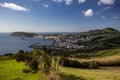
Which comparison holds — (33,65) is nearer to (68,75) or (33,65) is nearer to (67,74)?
(67,74)

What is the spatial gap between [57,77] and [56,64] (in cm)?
104

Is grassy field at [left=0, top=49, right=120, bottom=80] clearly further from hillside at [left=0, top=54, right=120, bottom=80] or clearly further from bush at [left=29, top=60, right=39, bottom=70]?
bush at [left=29, top=60, right=39, bottom=70]

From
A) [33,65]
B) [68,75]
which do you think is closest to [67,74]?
[68,75]

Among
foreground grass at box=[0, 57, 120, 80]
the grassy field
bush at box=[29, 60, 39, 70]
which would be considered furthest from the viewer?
bush at box=[29, 60, 39, 70]

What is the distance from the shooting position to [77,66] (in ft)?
213

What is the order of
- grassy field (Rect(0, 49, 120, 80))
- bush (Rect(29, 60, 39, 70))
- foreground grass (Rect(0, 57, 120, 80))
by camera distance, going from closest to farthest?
1. foreground grass (Rect(0, 57, 120, 80))
2. grassy field (Rect(0, 49, 120, 80))
3. bush (Rect(29, 60, 39, 70))

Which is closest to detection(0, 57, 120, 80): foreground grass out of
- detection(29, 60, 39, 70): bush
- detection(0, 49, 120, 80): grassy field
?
detection(0, 49, 120, 80): grassy field

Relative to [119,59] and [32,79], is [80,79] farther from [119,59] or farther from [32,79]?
[119,59]

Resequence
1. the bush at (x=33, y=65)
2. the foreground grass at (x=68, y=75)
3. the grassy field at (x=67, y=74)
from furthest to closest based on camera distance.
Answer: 1. the bush at (x=33, y=65)
2. the grassy field at (x=67, y=74)
3. the foreground grass at (x=68, y=75)

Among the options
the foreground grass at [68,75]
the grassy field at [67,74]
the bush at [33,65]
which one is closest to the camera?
the foreground grass at [68,75]

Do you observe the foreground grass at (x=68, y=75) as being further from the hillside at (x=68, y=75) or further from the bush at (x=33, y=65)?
the bush at (x=33, y=65)

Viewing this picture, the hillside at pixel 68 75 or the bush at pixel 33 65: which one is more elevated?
the bush at pixel 33 65

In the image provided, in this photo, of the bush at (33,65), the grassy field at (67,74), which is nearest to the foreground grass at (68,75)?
the grassy field at (67,74)

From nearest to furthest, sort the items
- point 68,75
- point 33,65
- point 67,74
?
point 68,75, point 67,74, point 33,65
